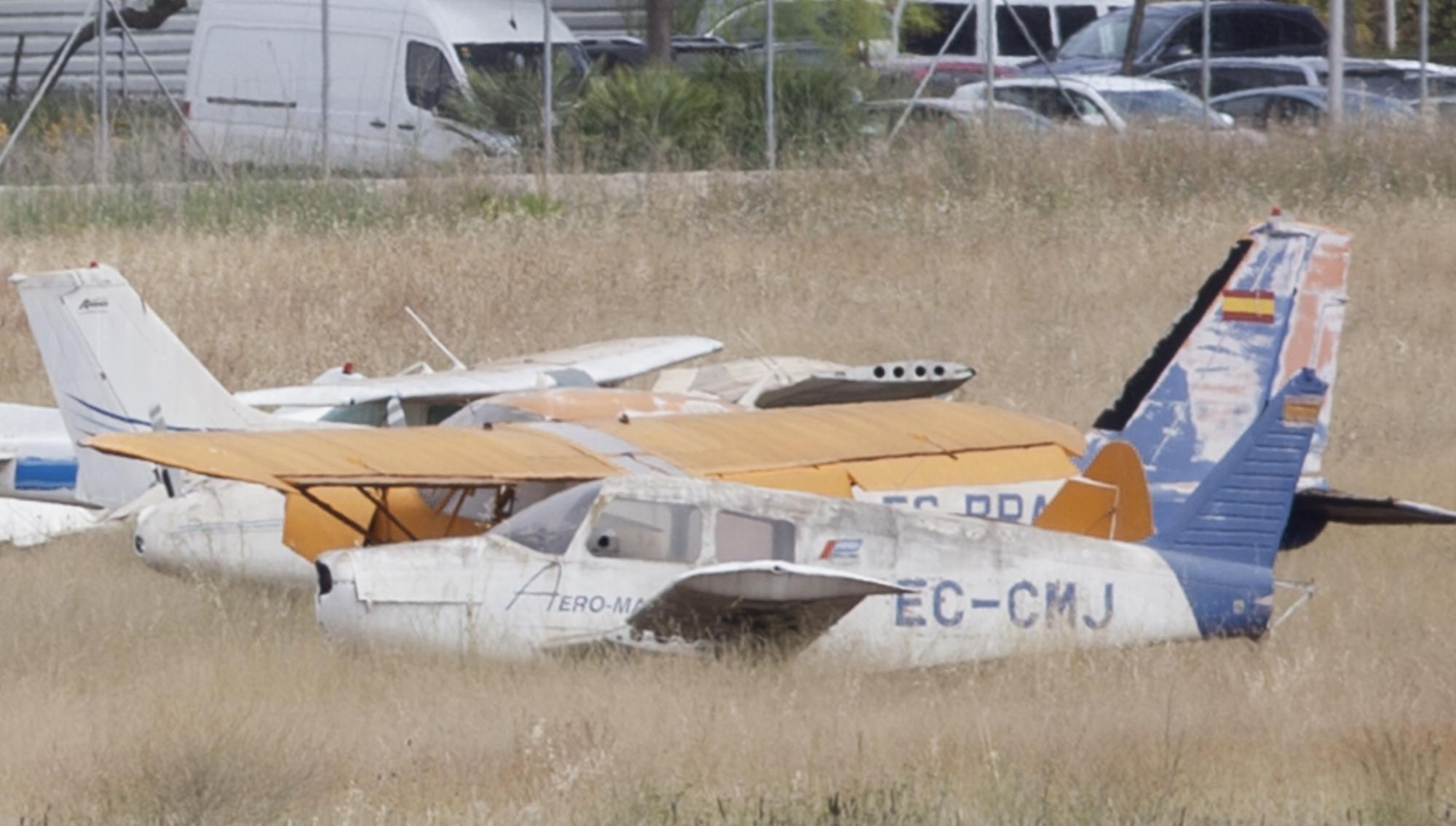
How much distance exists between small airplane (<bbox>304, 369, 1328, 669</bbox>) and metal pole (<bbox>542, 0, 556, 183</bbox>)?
14.1m

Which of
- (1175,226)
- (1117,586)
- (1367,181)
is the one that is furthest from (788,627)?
(1367,181)

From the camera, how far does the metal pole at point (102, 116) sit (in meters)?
21.5

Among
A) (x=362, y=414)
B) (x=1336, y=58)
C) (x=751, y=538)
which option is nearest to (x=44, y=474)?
(x=362, y=414)

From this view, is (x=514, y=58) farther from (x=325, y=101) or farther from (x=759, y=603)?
(x=759, y=603)

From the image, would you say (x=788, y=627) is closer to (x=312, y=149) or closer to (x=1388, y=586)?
(x=1388, y=586)

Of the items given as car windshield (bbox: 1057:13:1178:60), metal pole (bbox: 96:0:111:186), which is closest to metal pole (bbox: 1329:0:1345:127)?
car windshield (bbox: 1057:13:1178:60)

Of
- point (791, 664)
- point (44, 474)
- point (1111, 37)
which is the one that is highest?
point (1111, 37)

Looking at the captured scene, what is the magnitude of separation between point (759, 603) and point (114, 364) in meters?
5.57

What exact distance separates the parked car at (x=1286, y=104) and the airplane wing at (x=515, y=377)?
11.9 metres

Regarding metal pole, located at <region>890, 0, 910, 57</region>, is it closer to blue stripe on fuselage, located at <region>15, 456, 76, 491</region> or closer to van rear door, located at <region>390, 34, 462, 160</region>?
van rear door, located at <region>390, 34, 462, 160</region>

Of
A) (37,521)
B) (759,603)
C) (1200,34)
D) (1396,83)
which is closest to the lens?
(759,603)

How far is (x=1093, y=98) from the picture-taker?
2606cm

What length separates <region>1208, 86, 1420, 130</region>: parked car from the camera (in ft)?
86.2

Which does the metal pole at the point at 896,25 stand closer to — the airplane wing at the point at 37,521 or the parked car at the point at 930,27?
the parked car at the point at 930,27
